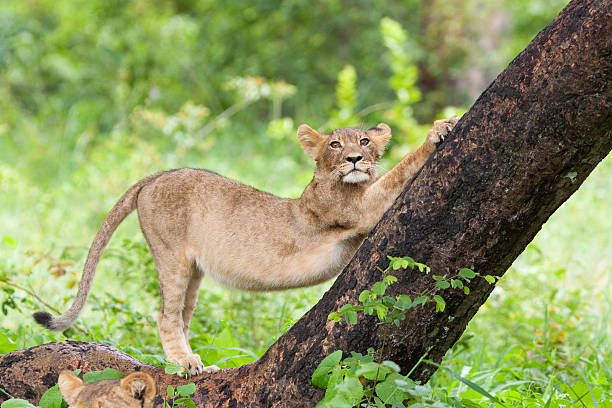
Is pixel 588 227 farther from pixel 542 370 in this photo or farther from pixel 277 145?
pixel 277 145

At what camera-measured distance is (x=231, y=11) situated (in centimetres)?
1402

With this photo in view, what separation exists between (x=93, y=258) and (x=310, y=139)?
1448mm

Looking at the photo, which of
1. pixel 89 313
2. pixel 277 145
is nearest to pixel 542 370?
pixel 89 313

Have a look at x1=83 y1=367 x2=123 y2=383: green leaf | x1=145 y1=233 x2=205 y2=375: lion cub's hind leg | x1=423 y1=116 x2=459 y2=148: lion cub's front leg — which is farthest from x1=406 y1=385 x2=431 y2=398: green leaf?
x1=145 y1=233 x2=205 y2=375: lion cub's hind leg

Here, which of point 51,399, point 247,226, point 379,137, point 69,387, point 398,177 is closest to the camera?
point 69,387

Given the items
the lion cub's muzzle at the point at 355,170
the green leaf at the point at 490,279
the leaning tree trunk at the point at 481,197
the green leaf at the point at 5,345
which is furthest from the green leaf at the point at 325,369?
the green leaf at the point at 5,345

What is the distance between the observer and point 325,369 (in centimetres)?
300

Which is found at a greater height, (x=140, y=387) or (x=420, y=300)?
(x=420, y=300)

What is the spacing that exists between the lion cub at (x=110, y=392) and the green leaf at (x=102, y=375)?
0.05 meters

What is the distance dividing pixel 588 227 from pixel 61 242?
5.35 meters

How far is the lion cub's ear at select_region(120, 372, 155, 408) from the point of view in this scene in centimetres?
305

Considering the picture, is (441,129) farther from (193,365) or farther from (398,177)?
(193,365)

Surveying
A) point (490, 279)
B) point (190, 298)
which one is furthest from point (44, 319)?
point (490, 279)

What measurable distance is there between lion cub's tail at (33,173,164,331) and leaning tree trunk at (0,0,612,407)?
1.21 metres
